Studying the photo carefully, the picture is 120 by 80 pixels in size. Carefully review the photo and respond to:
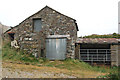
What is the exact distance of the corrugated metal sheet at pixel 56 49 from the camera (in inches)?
407

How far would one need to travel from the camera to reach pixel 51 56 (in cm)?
1050

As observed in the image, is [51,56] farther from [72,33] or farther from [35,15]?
[35,15]

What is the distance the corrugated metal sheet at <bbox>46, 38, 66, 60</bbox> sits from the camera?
10328mm

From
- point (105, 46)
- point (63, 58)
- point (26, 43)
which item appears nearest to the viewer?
point (63, 58)

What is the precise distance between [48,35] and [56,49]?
174 cm

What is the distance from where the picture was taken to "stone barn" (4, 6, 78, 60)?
10352 millimetres

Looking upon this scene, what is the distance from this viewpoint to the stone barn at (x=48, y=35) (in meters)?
10.4

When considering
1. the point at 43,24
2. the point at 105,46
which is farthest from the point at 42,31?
the point at 105,46

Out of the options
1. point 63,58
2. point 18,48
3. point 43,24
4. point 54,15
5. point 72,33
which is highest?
point 54,15

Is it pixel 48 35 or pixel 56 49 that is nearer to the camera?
pixel 56 49

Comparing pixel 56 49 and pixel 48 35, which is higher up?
pixel 48 35

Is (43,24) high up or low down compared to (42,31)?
up

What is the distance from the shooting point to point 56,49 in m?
10.4

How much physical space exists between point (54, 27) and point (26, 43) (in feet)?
11.0
